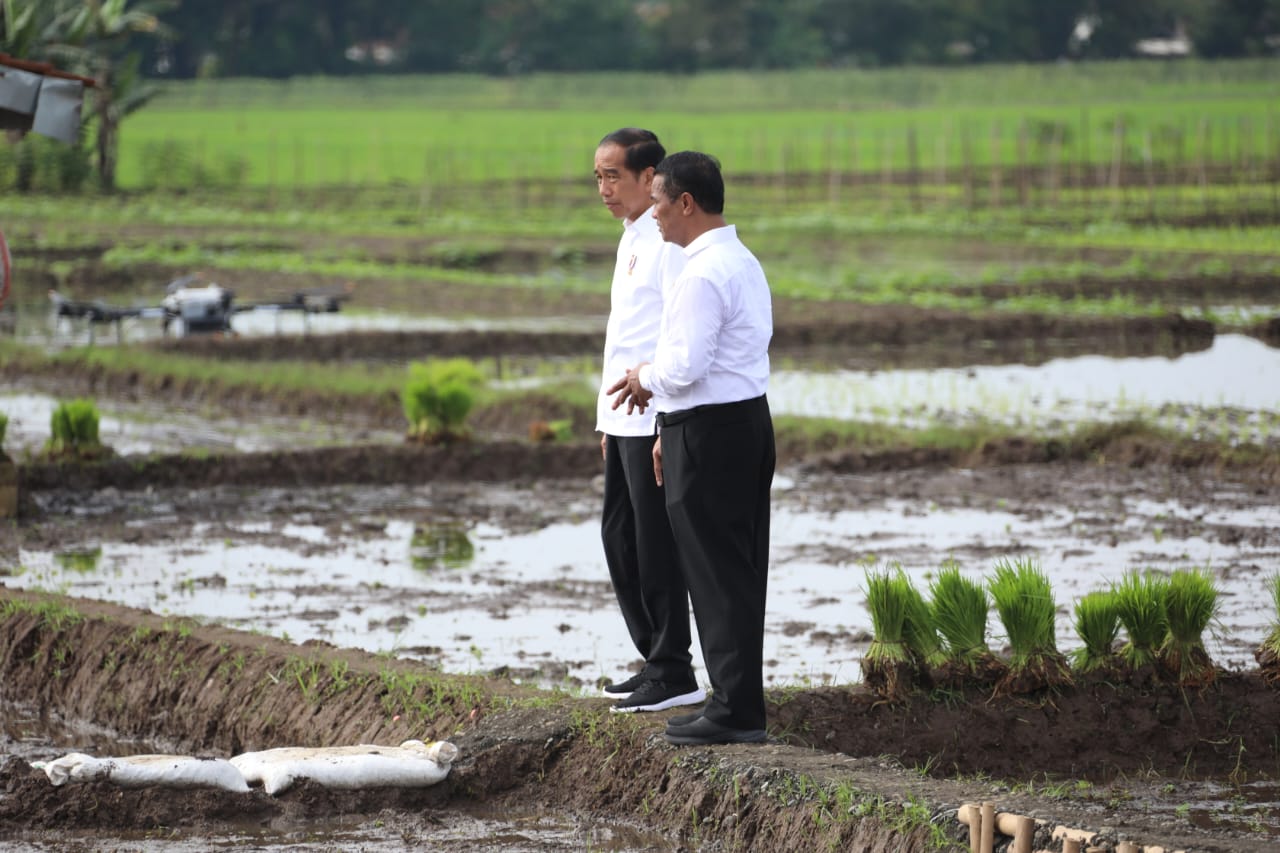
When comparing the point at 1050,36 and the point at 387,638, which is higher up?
the point at 1050,36

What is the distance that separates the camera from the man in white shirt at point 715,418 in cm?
529

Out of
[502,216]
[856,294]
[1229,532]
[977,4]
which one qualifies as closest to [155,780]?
[1229,532]

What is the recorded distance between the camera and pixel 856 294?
23.5 m

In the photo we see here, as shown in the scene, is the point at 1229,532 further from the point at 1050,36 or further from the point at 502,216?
the point at 1050,36

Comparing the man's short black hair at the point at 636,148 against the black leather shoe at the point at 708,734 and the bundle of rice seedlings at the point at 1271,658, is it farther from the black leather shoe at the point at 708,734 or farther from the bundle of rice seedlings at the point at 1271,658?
the bundle of rice seedlings at the point at 1271,658

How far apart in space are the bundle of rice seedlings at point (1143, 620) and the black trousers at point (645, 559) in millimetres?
1591

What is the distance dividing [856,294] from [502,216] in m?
15.1

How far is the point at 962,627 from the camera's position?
6.29 metres

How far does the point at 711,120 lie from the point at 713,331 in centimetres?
5390

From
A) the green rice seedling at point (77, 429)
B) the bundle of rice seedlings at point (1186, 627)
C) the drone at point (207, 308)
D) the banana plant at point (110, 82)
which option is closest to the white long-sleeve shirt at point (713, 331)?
the bundle of rice seedlings at point (1186, 627)

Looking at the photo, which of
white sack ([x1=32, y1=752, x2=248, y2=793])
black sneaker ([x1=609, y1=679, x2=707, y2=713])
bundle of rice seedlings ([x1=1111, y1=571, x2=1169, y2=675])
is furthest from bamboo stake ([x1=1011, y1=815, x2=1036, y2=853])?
white sack ([x1=32, y1=752, x2=248, y2=793])

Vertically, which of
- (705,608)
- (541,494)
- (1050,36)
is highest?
(1050,36)

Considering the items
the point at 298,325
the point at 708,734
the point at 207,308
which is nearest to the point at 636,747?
the point at 708,734

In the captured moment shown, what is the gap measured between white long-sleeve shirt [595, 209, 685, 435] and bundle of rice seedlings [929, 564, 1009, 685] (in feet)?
4.19
